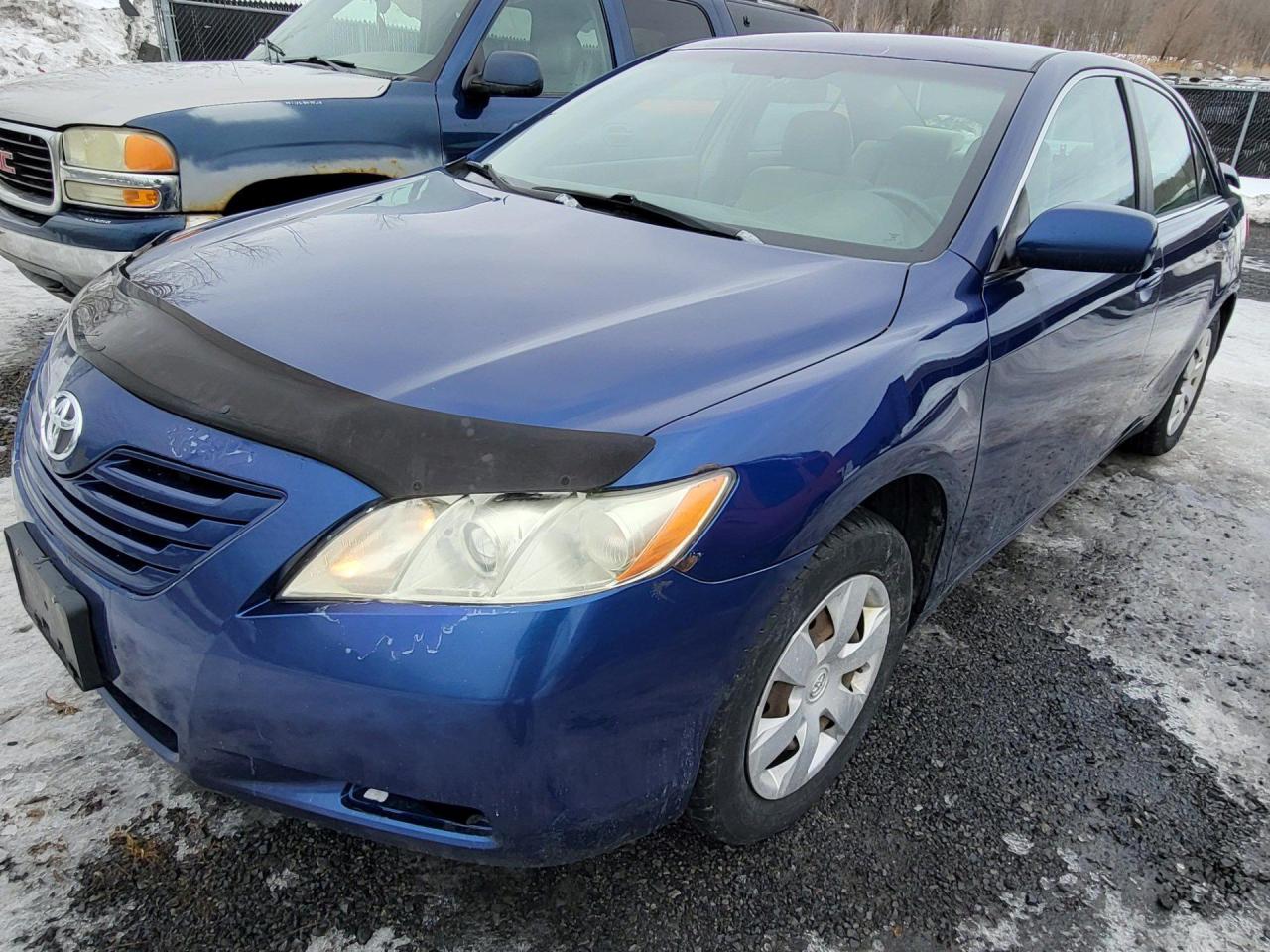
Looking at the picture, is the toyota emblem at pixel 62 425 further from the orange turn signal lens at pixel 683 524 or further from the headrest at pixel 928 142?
the headrest at pixel 928 142

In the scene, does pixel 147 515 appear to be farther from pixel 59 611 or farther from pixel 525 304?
pixel 525 304

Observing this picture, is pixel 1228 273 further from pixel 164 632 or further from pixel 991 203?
pixel 164 632

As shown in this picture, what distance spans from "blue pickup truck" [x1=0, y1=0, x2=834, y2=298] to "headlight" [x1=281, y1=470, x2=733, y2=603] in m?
1.82

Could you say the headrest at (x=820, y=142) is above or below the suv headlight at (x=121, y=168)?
above

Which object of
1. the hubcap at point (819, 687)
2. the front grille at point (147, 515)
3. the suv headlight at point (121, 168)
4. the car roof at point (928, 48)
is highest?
the car roof at point (928, 48)

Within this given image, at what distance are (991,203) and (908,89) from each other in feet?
1.88

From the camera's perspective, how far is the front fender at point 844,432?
1.52 m

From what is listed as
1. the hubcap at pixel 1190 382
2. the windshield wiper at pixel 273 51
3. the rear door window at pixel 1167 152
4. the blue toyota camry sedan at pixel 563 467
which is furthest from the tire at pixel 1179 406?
the windshield wiper at pixel 273 51

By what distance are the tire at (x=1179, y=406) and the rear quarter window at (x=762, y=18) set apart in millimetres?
2880

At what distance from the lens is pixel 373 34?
15.2ft

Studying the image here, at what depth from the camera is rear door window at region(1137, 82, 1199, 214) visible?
3287mm

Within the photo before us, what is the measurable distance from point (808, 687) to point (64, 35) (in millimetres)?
14702

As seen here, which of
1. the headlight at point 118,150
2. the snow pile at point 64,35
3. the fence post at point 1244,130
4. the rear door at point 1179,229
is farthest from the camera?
the fence post at point 1244,130

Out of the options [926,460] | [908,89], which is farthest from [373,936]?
[908,89]
